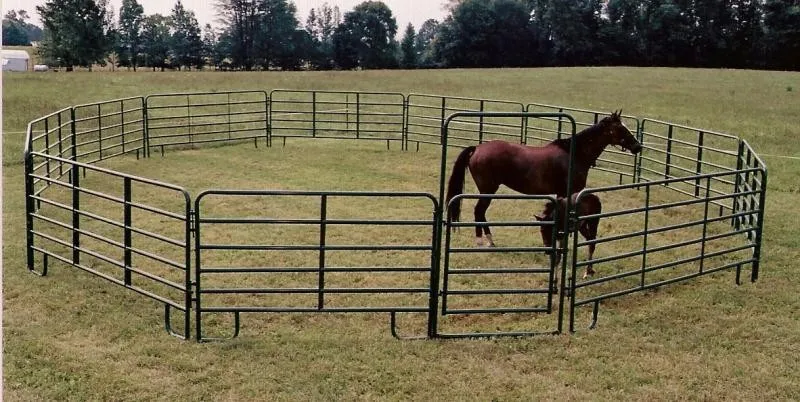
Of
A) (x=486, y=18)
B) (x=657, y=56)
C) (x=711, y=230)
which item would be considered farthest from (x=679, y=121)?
(x=486, y=18)

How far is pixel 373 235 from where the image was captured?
10281mm

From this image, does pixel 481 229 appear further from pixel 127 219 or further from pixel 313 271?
pixel 127 219

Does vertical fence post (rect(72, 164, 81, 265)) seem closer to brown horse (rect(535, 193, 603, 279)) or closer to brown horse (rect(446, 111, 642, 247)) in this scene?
brown horse (rect(446, 111, 642, 247))

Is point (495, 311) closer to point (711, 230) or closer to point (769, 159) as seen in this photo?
point (711, 230)

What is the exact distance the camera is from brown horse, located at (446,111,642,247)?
32.0 ft

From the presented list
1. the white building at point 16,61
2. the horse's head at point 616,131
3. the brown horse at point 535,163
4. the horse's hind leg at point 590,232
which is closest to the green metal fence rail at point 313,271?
the brown horse at point 535,163

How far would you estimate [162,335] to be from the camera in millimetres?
6742

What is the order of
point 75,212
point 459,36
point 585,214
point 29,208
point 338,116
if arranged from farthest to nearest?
point 459,36, point 338,116, point 585,214, point 29,208, point 75,212

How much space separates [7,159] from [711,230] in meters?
13.4

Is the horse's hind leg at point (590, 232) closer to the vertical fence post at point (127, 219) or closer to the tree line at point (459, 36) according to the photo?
the vertical fence post at point (127, 219)

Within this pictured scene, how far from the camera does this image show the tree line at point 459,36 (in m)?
55.0

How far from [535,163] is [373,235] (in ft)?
7.53

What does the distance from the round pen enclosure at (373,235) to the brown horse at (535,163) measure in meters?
0.14

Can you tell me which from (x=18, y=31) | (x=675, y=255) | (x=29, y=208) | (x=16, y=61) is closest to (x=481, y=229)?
(x=675, y=255)
